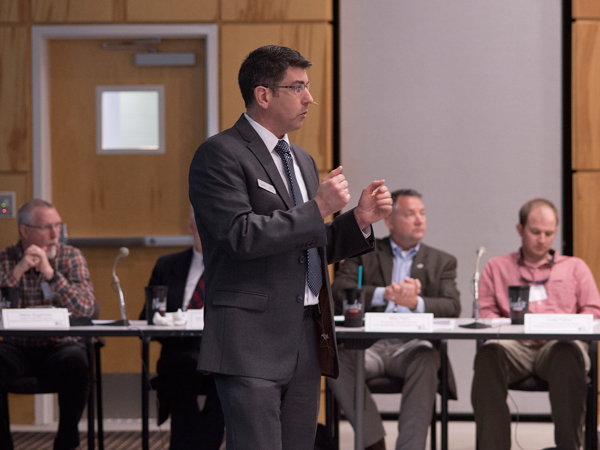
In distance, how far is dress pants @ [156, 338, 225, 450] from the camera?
3029 millimetres

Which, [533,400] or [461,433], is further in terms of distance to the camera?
[533,400]

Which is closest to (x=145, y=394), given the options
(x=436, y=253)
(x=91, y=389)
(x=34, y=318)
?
(x=91, y=389)

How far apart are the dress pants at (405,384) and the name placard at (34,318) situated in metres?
1.23

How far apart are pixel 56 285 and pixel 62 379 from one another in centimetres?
44

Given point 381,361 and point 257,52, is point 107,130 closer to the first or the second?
point 381,361

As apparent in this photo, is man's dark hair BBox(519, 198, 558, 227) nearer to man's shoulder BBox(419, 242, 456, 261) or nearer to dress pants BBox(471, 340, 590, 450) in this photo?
man's shoulder BBox(419, 242, 456, 261)

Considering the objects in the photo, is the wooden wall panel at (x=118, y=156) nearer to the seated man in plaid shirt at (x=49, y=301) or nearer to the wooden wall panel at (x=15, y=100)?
the wooden wall panel at (x=15, y=100)

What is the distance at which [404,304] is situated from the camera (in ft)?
10.2

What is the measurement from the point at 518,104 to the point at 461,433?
2090 mm

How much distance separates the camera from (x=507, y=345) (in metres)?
3.11

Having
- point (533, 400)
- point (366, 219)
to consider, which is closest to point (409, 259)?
point (533, 400)

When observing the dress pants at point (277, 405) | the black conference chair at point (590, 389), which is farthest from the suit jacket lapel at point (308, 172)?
the black conference chair at point (590, 389)

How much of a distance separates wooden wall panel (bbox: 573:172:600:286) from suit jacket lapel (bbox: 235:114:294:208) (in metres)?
3.04

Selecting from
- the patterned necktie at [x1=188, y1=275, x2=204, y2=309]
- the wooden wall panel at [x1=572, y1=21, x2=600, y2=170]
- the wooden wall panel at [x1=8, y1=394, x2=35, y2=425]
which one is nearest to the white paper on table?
the patterned necktie at [x1=188, y1=275, x2=204, y2=309]
